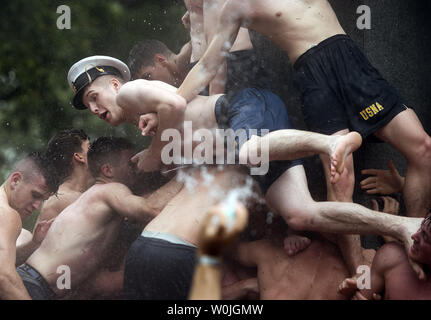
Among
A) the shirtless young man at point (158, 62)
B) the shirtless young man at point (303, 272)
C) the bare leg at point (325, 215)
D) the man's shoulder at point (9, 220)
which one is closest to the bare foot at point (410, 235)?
the bare leg at point (325, 215)

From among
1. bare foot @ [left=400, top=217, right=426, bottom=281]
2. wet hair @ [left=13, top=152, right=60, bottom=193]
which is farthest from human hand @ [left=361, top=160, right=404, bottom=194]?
wet hair @ [left=13, top=152, right=60, bottom=193]

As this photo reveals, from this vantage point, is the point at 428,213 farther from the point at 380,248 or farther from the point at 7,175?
the point at 7,175

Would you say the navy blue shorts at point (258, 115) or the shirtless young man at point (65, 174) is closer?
the navy blue shorts at point (258, 115)

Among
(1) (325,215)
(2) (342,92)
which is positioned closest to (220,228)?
(1) (325,215)

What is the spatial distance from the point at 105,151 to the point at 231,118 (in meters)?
0.85

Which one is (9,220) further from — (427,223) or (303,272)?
(427,223)

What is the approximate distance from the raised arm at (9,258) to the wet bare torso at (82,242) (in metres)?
0.12

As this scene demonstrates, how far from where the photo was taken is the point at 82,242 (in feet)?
12.4

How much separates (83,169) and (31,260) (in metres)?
0.64

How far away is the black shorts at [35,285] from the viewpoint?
3.72m

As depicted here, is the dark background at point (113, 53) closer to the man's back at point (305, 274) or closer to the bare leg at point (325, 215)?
the bare leg at point (325, 215)

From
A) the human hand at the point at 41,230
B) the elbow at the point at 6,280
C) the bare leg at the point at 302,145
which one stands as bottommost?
the elbow at the point at 6,280

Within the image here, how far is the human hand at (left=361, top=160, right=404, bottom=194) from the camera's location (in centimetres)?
361
